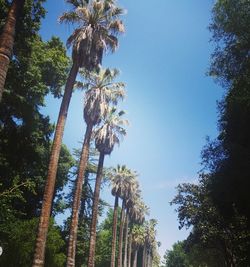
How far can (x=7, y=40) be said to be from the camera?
1056 centimetres

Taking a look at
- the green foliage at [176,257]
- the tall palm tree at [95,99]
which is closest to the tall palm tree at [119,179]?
the tall palm tree at [95,99]

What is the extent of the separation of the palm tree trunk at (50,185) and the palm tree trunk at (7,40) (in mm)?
6188

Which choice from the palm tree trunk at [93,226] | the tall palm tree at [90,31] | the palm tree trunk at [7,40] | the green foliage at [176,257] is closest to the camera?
the palm tree trunk at [7,40]

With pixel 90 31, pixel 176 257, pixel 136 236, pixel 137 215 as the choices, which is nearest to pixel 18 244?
pixel 90 31

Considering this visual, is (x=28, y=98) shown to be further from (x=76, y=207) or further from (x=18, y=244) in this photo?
(x=18, y=244)

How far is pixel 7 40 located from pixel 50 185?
6.92 m

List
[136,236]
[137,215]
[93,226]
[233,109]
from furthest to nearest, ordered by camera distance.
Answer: [136,236] → [137,215] → [93,226] → [233,109]

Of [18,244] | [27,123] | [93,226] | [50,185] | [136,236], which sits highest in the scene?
[136,236]

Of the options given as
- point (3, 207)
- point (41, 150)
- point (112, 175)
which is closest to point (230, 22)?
point (3, 207)

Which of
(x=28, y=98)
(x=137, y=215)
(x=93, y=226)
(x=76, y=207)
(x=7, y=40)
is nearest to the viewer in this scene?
(x=7, y=40)

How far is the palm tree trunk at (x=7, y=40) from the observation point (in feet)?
33.3

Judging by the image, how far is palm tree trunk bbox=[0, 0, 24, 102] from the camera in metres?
10.2

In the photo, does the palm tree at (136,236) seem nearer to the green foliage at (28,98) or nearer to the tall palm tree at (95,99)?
the green foliage at (28,98)

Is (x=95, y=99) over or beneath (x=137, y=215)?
beneath
